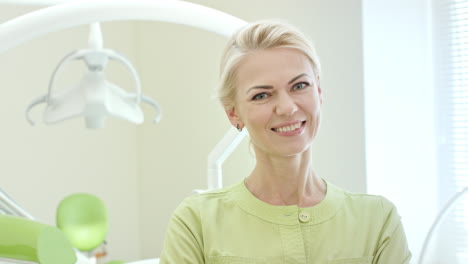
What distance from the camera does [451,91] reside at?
2695mm

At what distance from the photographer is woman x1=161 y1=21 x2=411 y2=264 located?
1.26 m

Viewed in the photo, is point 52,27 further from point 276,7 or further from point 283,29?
point 276,7

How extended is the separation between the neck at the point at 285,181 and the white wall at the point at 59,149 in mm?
2564

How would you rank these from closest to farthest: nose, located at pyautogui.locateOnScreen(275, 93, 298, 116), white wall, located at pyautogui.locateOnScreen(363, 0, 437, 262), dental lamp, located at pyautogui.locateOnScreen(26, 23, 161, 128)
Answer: nose, located at pyautogui.locateOnScreen(275, 93, 298, 116) < dental lamp, located at pyautogui.locateOnScreen(26, 23, 161, 128) < white wall, located at pyautogui.locateOnScreen(363, 0, 437, 262)

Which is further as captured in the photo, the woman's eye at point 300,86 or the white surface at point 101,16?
the white surface at point 101,16

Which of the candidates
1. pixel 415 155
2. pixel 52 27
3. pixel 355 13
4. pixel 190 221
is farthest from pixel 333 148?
pixel 190 221

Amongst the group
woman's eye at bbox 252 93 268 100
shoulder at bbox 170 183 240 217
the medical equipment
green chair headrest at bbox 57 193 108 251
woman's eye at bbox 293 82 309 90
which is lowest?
green chair headrest at bbox 57 193 108 251

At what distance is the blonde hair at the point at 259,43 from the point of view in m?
1.27

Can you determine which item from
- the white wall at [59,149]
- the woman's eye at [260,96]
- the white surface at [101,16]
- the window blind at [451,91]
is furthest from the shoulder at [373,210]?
the white wall at [59,149]

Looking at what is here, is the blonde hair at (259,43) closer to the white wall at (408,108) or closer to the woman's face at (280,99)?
the woman's face at (280,99)

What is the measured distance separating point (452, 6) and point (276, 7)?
3.03ft

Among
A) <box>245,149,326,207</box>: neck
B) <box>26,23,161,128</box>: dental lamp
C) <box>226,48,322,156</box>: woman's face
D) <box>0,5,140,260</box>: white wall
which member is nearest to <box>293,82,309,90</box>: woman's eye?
<box>226,48,322,156</box>: woman's face

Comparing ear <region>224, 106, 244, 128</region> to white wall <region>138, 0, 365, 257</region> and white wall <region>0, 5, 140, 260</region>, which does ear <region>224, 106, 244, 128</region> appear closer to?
white wall <region>138, 0, 365, 257</region>

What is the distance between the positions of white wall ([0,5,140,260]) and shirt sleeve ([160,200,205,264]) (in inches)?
98.6
